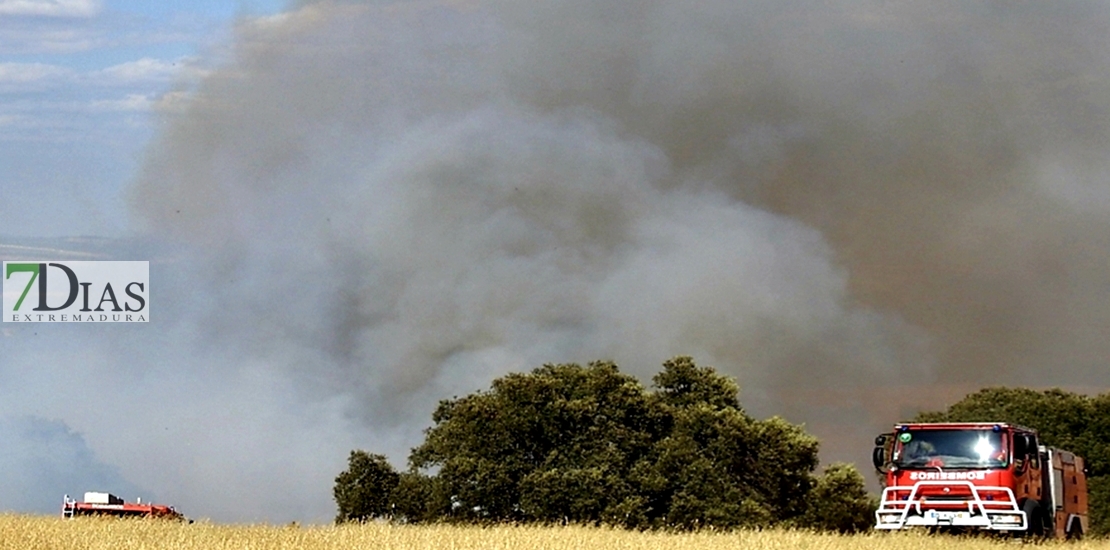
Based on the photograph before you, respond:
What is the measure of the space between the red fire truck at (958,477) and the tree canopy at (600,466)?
12.1 metres

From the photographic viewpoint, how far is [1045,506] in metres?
35.8

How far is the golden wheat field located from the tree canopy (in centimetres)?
1182

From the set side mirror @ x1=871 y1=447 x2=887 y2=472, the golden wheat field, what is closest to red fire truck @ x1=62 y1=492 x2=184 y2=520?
the golden wheat field

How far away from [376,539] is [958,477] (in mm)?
12475

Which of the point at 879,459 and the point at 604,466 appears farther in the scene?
the point at 604,466

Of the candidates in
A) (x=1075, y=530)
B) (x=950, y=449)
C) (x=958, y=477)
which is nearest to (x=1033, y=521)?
(x=958, y=477)

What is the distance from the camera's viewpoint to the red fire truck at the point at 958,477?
108 feet

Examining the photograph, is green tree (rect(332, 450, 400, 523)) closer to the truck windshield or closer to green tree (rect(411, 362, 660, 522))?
green tree (rect(411, 362, 660, 522))

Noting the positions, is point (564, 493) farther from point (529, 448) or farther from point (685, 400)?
point (685, 400)

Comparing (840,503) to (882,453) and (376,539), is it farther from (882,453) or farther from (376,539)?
(376,539)

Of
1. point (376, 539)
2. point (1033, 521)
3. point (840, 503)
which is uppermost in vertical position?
point (840, 503)

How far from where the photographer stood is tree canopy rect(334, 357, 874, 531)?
4609cm

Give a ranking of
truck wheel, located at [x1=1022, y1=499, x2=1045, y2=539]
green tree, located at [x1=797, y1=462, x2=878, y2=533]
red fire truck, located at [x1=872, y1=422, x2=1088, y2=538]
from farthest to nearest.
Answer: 1. green tree, located at [x1=797, y1=462, x2=878, y2=533]
2. truck wheel, located at [x1=1022, y1=499, x2=1045, y2=539]
3. red fire truck, located at [x1=872, y1=422, x2=1088, y2=538]

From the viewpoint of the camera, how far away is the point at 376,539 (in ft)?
94.5
